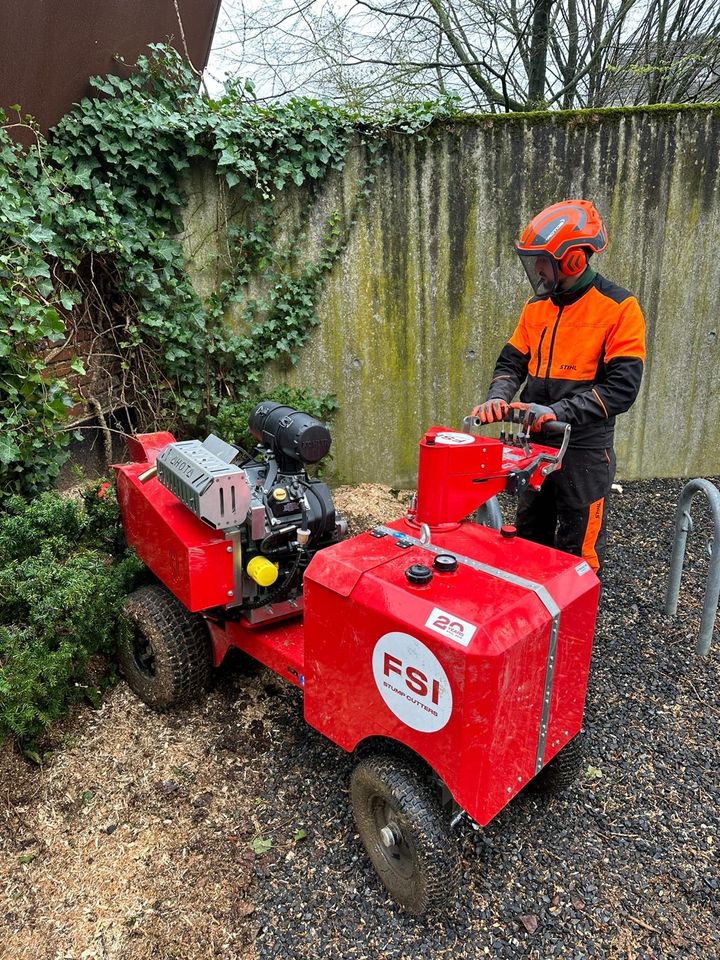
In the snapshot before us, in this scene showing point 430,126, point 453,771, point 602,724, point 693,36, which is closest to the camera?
point 453,771

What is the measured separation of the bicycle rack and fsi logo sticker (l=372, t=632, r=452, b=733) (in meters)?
1.77

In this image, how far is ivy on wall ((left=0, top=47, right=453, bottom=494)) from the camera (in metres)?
3.61

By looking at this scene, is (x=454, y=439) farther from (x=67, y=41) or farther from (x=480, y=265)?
(x=67, y=41)

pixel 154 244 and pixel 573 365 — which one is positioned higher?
pixel 154 244

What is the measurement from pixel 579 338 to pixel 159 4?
3.88m

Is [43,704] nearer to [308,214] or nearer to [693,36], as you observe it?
[308,214]

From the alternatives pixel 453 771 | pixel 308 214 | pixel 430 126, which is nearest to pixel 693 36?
pixel 430 126

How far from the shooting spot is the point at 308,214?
192 inches

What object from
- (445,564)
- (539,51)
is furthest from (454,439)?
(539,51)

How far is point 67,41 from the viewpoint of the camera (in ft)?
12.6

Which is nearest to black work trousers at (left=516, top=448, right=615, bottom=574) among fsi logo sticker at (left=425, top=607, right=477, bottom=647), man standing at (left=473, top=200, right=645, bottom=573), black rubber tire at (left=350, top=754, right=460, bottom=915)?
man standing at (left=473, top=200, right=645, bottom=573)

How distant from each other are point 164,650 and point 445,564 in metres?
1.48

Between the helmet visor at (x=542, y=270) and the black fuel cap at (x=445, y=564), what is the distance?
4.21ft

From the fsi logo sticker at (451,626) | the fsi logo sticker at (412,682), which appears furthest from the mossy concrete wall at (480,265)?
the fsi logo sticker at (451,626)
